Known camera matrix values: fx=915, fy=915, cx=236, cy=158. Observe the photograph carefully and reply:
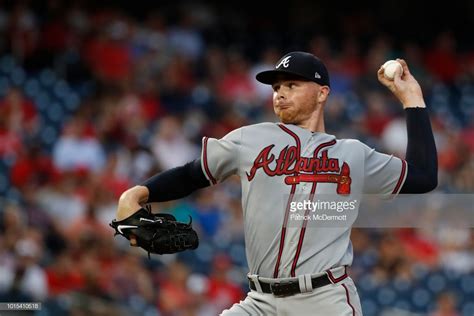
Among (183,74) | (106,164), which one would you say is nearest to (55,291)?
(106,164)

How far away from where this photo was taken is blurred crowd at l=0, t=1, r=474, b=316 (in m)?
7.79

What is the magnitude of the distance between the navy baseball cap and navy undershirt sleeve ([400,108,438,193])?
1.42ft

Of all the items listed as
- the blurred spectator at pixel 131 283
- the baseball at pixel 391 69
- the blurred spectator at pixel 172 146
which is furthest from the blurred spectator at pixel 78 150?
the baseball at pixel 391 69

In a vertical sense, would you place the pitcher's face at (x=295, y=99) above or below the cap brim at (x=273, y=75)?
below

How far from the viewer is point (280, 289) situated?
3.88m

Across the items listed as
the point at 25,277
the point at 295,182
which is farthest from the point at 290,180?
the point at 25,277

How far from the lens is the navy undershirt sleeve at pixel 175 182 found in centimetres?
393

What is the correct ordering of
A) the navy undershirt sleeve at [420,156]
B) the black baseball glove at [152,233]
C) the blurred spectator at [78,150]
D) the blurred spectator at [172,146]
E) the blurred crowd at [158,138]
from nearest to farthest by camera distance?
1. the black baseball glove at [152,233]
2. the navy undershirt sleeve at [420,156]
3. the blurred crowd at [158,138]
4. the blurred spectator at [78,150]
5. the blurred spectator at [172,146]

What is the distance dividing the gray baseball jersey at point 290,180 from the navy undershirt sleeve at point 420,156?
0.17 feet

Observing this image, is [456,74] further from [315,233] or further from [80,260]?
[315,233]

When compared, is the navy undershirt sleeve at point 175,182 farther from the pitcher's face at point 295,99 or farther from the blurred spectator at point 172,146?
the blurred spectator at point 172,146

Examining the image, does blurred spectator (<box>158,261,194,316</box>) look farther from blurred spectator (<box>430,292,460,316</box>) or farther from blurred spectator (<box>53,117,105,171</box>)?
blurred spectator (<box>430,292,460,316</box>)

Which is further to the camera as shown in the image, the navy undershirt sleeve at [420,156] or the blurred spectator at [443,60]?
the blurred spectator at [443,60]

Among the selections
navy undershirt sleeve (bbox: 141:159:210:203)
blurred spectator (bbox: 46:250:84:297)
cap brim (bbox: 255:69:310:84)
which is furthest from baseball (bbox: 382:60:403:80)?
blurred spectator (bbox: 46:250:84:297)
